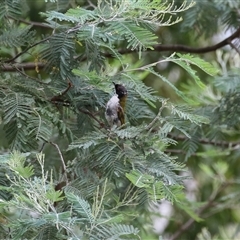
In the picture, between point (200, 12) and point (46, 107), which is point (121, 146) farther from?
point (200, 12)

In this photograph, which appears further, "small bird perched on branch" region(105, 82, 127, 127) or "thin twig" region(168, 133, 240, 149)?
"thin twig" region(168, 133, 240, 149)

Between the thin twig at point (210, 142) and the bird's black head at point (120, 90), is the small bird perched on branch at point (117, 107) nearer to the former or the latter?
the bird's black head at point (120, 90)

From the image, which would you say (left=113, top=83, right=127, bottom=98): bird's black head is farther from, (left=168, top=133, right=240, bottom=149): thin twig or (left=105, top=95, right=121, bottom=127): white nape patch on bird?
(left=168, top=133, right=240, bottom=149): thin twig

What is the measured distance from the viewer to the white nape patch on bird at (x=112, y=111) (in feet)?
5.72

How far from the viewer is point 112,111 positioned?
1.75 meters

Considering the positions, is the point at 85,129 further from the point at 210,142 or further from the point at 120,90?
the point at 210,142

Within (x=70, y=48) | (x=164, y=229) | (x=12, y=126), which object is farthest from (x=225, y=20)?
(x=164, y=229)

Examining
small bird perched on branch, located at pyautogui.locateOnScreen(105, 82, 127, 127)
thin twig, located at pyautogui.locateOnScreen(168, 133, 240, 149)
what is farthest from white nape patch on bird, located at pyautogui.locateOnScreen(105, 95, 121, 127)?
thin twig, located at pyautogui.locateOnScreen(168, 133, 240, 149)

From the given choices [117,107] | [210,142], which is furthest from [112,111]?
[210,142]

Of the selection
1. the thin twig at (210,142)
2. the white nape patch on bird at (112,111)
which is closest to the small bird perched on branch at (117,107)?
the white nape patch on bird at (112,111)

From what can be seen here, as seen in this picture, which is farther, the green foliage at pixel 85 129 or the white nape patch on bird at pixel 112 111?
the white nape patch on bird at pixel 112 111

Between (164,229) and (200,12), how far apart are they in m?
1.98

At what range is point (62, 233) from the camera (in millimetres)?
1436

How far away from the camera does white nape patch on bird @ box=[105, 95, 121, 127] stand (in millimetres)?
1744
